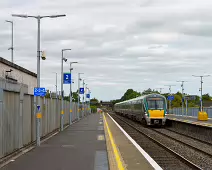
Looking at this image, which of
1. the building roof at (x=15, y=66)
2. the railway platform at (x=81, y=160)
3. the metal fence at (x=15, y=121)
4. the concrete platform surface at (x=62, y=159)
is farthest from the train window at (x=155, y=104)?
the concrete platform surface at (x=62, y=159)

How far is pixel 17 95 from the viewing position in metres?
15.9

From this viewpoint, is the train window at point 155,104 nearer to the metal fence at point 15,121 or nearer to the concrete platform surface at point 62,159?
the metal fence at point 15,121

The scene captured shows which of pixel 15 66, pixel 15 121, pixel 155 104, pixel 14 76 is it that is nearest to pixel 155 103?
pixel 155 104

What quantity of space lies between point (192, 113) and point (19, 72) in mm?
39679

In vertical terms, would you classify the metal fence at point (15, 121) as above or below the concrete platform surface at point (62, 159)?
above

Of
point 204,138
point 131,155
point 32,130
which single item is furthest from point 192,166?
point 204,138

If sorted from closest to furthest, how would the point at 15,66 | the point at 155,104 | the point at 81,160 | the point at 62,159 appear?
the point at 81,160
the point at 62,159
the point at 15,66
the point at 155,104

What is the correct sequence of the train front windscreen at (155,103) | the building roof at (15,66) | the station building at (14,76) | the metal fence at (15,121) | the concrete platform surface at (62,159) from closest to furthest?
1. the concrete platform surface at (62,159)
2. the metal fence at (15,121)
3. the station building at (14,76)
4. the building roof at (15,66)
5. the train front windscreen at (155,103)

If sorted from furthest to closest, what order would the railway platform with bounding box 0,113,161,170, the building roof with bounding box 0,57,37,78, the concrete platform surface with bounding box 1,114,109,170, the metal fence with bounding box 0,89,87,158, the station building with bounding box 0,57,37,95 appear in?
the building roof with bounding box 0,57,37,78, the station building with bounding box 0,57,37,95, the metal fence with bounding box 0,89,87,158, the railway platform with bounding box 0,113,161,170, the concrete platform surface with bounding box 1,114,109,170

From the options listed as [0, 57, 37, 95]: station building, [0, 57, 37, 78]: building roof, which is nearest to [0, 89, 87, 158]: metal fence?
[0, 57, 37, 95]: station building

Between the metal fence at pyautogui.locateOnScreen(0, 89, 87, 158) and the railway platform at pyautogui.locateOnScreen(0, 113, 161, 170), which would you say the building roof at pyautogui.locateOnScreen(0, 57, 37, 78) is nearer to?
the metal fence at pyautogui.locateOnScreen(0, 89, 87, 158)

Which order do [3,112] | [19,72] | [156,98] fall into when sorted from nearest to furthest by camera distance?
[3,112] → [19,72] → [156,98]

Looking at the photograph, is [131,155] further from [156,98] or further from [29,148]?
[156,98]

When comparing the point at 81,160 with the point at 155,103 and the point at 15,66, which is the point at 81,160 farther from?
the point at 155,103
